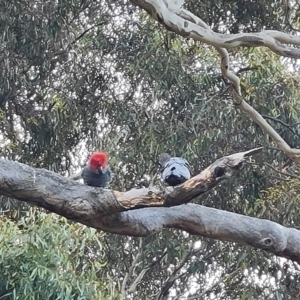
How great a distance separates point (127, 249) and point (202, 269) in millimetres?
745

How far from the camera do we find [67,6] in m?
5.37

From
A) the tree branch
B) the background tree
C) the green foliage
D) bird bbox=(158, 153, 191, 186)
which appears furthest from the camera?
the background tree

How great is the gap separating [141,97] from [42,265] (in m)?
2.18

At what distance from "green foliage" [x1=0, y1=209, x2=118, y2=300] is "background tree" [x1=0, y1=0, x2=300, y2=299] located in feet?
3.88

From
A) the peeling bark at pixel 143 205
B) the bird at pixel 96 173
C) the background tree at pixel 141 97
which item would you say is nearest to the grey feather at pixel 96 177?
the bird at pixel 96 173

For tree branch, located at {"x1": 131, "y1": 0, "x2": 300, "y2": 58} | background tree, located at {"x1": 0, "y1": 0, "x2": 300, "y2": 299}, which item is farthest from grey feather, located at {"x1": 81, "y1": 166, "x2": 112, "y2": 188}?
background tree, located at {"x1": 0, "y1": 0, "x2": 300, "y2": 299}

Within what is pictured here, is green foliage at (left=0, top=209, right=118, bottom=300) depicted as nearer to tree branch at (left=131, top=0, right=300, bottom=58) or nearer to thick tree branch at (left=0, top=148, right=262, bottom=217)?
thick tree branch at (left=0, top=148, right=262, bottom=217)

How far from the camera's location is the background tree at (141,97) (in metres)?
5.34

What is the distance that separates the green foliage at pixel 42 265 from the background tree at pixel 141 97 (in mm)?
1182

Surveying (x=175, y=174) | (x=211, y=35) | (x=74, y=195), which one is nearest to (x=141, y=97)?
(x=211, y=35)

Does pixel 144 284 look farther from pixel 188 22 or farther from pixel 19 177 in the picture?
pixel 19 177

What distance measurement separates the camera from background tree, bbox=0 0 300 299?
5.34m

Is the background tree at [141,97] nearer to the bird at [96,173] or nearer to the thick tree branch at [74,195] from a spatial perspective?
the bird at [96,173]

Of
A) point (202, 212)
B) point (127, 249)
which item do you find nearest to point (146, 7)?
point (202, 212)
